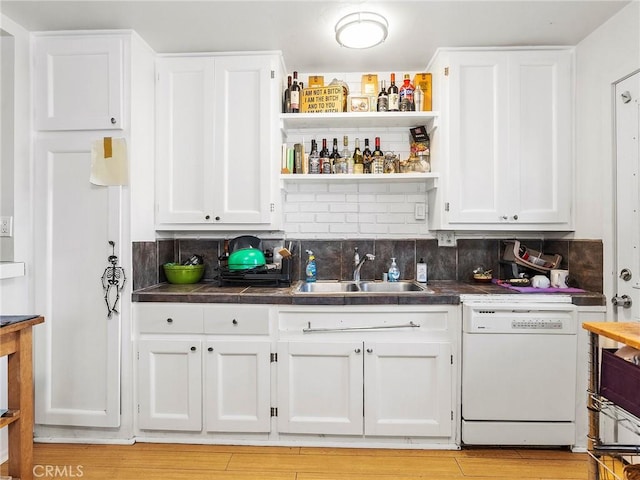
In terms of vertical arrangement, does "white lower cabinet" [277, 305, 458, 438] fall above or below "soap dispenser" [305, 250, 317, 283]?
below

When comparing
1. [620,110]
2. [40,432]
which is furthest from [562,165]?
[40,432]

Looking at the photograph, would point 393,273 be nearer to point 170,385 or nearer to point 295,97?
point 295,97

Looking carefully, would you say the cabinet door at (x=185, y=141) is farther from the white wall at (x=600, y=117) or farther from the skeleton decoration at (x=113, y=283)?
the white wall at (x=600, y=117)

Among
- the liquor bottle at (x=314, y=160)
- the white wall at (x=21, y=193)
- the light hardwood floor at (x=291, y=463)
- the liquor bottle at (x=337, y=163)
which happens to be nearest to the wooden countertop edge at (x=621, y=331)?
the light hardwood floor at (x=291, y=463)

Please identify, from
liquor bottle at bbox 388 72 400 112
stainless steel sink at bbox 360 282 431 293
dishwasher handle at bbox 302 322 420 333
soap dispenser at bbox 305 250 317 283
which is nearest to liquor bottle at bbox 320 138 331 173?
liquor bottle at bbox 388 72 400 112

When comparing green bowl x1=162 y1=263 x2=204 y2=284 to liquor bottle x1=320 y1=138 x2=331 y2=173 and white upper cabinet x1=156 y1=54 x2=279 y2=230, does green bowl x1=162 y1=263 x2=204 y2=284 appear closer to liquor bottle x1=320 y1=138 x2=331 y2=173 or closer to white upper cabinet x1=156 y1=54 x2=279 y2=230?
white upper cabinet x1=156 y1=54 x2=279 y2=230

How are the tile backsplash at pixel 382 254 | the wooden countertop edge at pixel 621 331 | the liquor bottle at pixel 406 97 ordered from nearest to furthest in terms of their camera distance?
the wooden countertop edge at pixel 621 331 → the liquor bottle at pixel 406 97 → the tile backsplash at pixel 382 254

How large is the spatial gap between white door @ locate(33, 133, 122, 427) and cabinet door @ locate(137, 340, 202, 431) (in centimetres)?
15

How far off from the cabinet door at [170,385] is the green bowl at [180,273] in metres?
0.49

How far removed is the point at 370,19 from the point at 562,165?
1.50 m

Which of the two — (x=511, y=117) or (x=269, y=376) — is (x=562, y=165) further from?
(x=269, y=376)

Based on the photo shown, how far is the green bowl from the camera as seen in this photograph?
2.52 metres

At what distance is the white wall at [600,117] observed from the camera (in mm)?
1990

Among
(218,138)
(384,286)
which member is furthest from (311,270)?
(218,138)
